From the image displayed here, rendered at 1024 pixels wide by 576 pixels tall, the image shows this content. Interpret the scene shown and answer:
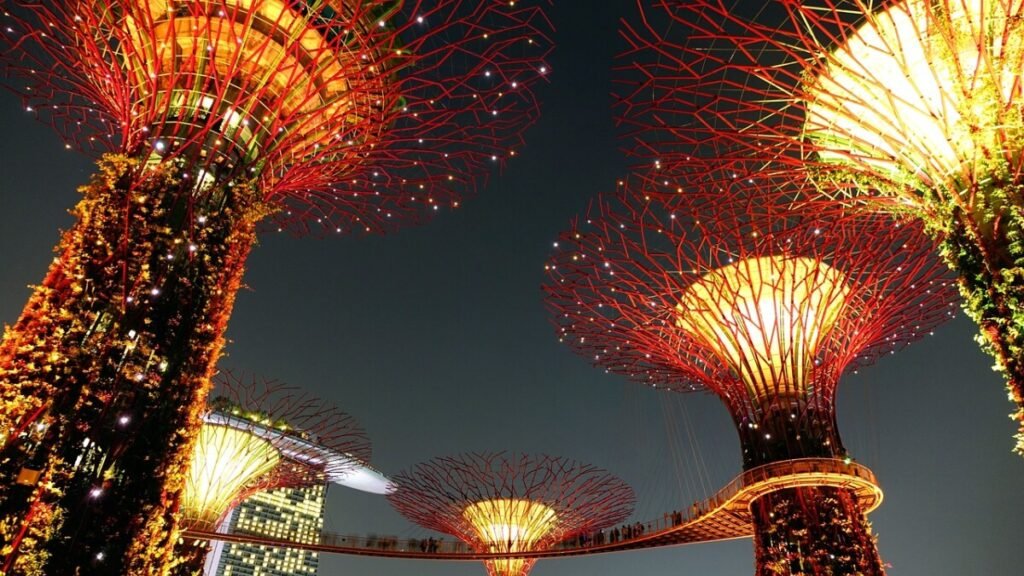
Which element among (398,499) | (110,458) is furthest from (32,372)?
(398,499)

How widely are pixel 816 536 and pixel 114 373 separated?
14107 millimetres

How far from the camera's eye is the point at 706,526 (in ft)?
67.5

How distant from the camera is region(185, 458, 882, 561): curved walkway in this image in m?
14.7

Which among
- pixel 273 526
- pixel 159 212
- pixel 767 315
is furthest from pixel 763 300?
pixel 273 526

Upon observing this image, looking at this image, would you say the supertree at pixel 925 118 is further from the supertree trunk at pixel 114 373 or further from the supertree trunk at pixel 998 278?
the supertree trunk at pixel 114 373

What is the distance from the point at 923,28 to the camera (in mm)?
9727

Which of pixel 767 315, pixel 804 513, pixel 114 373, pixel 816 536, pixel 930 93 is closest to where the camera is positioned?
pixel 114 373

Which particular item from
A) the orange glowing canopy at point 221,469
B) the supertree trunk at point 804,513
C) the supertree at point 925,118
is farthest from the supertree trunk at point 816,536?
the orange glowing canopy at point 221,469

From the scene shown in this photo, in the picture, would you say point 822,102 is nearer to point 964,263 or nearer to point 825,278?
point 964,263

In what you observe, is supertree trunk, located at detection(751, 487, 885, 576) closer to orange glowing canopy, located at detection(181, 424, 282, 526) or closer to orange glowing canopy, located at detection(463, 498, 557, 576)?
orange glowing canopy, located at detection(463, 498, 557, 576)

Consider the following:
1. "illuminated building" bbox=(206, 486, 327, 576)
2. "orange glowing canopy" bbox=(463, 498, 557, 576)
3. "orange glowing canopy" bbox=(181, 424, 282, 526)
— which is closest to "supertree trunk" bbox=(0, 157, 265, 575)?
"orange glowing canopy" bbox=(181, 424, 282, 526)

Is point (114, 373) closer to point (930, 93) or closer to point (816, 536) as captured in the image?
point (930, 93)

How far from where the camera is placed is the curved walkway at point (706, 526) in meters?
14.7

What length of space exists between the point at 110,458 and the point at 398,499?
65.7 ft
